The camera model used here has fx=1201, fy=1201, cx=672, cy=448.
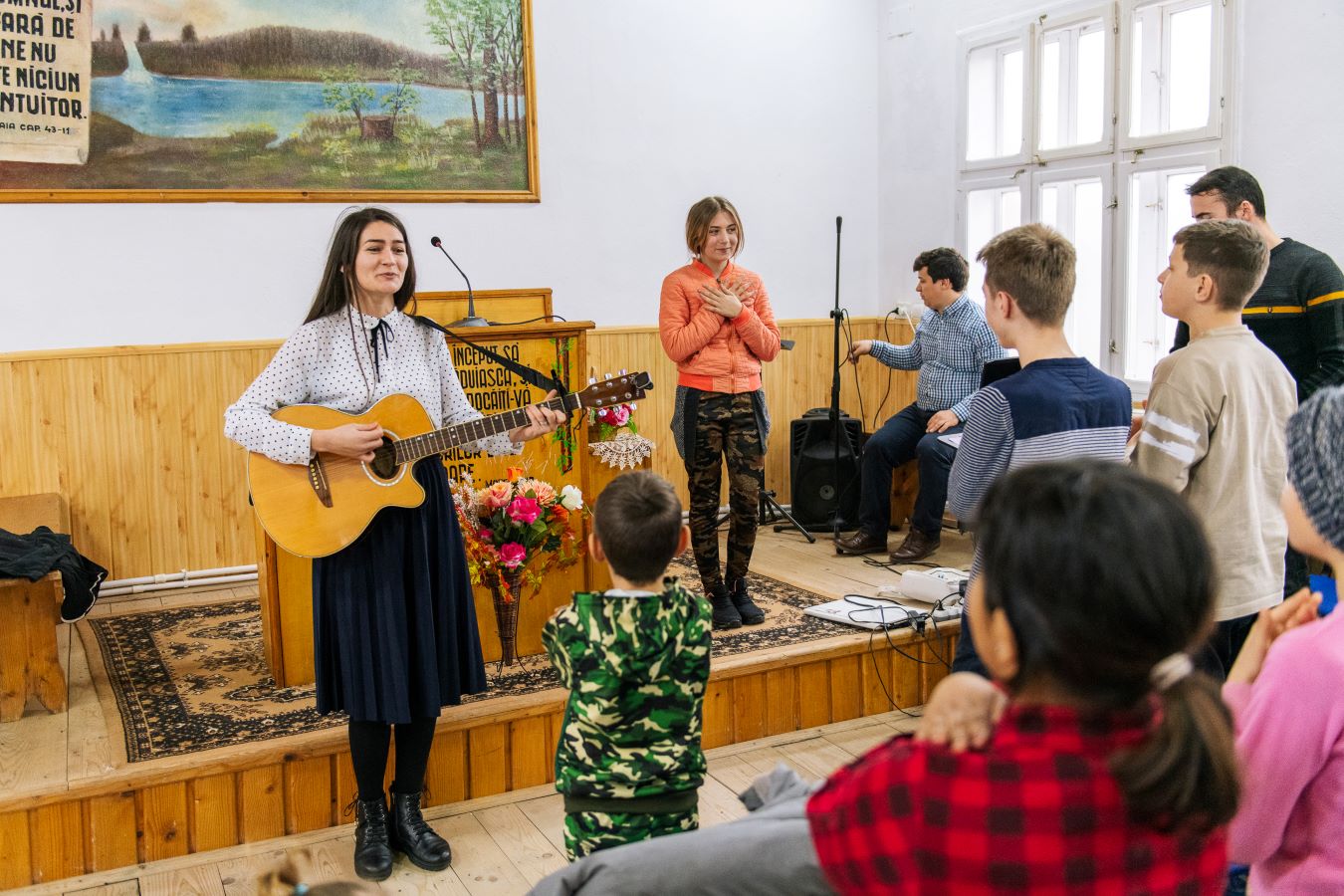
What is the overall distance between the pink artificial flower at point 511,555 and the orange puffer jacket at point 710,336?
96cm

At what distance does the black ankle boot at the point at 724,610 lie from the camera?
4191 millimetres

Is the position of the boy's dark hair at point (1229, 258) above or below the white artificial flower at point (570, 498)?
above

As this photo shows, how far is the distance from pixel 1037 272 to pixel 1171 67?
328 cm

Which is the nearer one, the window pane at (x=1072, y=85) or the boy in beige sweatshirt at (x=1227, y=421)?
the boy in beige sweatshirt at (x=1227, y=421)

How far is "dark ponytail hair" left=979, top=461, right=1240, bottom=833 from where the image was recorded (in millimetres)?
962

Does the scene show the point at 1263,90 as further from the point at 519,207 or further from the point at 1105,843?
the point at 1105,843

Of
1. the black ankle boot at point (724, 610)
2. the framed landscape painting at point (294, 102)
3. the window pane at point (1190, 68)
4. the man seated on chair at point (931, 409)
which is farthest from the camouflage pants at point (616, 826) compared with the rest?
the window pane at point (1190, 68)

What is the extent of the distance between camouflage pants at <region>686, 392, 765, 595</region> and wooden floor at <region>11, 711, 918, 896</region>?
2.69ft

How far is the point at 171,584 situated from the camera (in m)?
5.10

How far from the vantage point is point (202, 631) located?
14.3 feet

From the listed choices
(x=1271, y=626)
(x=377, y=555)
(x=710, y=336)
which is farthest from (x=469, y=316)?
(x=1271, y=626)

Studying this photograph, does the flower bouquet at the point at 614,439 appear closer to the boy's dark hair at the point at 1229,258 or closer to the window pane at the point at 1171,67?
the boy's dark hair at the point at 1229,258

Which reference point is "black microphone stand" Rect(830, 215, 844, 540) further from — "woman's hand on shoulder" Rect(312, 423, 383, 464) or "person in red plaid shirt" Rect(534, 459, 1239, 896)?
"person in red plaid shirt" Rect(534, 459, 1239, 896)

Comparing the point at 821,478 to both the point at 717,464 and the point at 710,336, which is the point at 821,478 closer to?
the point at 717,464
